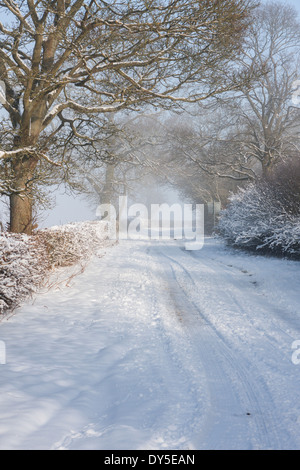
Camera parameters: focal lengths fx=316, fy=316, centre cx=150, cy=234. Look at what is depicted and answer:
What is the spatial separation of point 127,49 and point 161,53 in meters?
0.78

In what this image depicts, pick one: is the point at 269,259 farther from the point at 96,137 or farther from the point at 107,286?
the point at 96,137

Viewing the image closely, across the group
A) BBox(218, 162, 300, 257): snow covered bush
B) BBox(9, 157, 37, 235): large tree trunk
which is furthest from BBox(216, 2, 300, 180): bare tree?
BBox(9, 157, 37, 235): large tree trunk

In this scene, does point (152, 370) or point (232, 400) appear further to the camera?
point (152, 370)

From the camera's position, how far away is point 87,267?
1104cm

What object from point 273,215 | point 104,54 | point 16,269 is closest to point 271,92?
point 273,215

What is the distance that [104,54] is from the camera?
22.0 ft

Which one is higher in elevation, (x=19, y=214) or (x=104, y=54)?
(x=104, y=54)

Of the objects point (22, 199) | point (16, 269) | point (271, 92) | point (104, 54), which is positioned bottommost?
point (16, 269)

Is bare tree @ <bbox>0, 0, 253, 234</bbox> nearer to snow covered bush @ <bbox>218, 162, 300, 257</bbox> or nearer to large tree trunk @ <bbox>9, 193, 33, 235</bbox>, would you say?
large tree trunk @ <bbox>9, 193, 33, 235</bbox>

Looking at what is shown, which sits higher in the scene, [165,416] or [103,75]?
[103,75]

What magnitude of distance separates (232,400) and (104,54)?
22.2 feet

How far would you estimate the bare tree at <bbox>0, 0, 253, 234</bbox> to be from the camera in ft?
21.7

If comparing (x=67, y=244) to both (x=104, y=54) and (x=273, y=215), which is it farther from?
(x=273, y=215)
